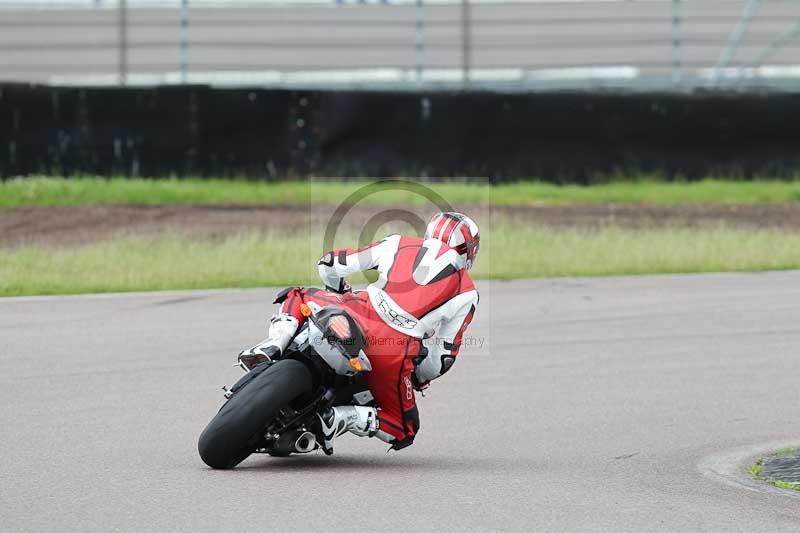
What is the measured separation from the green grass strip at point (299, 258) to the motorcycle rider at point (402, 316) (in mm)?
7799

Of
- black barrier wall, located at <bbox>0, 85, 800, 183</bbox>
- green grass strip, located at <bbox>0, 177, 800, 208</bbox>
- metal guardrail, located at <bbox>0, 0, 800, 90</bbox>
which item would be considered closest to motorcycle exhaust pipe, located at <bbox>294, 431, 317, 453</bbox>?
black barrier wall, located at <bbox>0, 85, 800, 183</bbox>

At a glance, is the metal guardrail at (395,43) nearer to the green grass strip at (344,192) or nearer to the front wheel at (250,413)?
the green grass strip at (344,192)

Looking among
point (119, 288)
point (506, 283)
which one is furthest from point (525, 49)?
point (119, 288)

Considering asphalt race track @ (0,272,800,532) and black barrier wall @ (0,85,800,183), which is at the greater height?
black barrier wall @ (0,85,800,183)

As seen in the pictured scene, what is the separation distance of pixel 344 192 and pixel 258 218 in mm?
1418

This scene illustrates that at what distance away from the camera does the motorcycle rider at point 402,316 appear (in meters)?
7.24

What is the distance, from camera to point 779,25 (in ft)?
74.4

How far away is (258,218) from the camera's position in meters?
19.6

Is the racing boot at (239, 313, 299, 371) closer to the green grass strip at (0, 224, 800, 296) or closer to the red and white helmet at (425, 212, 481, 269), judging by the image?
the red and white helmet at (425, 212, 481, 269)

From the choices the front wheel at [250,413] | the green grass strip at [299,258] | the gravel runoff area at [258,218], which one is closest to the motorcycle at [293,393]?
the front wheel at [250,413]

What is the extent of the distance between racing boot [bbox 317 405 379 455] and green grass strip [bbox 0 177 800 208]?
1280cm

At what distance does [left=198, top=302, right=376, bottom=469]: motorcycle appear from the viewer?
691cm

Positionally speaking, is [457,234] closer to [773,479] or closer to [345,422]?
[345,422]

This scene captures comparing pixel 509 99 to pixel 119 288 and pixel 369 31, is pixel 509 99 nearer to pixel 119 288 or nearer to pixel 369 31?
pixel 369 31
